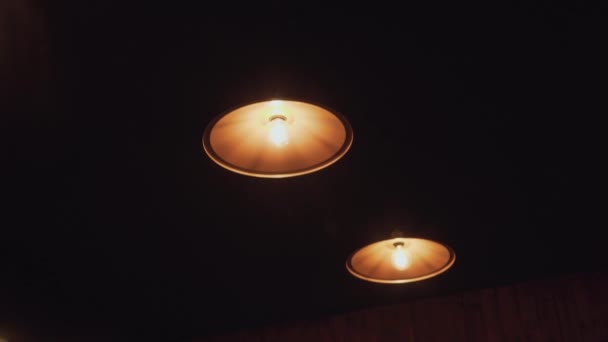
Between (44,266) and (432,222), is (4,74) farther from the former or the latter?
(432,222)

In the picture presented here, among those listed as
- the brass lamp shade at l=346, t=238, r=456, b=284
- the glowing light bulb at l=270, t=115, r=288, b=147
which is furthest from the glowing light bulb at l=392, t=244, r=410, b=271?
the glowing light bulb at l=270, t=115, r=288, b=147

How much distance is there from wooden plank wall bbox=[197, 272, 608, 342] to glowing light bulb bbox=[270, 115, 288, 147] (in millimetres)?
3413

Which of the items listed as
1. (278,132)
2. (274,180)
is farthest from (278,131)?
(274,180)

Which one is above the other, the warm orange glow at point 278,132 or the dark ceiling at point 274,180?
the dark ceiling at point 274,180

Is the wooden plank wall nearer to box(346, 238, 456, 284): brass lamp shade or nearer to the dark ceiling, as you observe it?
the dark ceiling

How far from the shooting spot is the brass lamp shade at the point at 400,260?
4.67m

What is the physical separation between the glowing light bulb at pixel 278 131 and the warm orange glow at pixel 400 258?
1774mm

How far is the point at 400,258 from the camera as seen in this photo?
4.66 meters

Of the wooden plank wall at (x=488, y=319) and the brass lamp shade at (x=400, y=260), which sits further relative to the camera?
the wooden plank wall at (x=488, y=319)

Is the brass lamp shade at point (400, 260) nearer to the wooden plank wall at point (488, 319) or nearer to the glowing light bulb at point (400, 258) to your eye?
the glowing light bulb at point (400, 258)

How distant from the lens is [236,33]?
3080 millimetres

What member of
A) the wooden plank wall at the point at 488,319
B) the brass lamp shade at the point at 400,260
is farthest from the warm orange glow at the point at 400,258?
the wooden plank wall at the point at 488,319

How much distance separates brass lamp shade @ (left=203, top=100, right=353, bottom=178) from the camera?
3.15m

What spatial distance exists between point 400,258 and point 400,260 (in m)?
0.03
